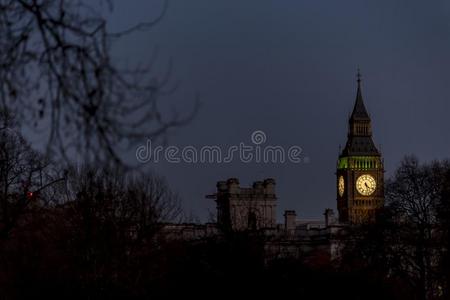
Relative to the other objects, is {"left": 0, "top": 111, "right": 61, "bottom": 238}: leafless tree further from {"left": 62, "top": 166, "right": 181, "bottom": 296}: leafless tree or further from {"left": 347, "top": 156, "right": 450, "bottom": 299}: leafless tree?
{"left": 347, "top": 156, "right": 450, "bottom": 299}: leafless tree

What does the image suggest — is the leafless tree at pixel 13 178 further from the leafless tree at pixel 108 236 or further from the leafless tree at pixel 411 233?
the leafless tree at pixel 411 233

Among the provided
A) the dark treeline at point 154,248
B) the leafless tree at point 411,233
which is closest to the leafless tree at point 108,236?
the dark treeline at point 154,248

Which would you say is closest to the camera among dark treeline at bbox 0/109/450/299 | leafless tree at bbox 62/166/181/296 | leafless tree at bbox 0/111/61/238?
leafless tree at bbox 0/111/61/238

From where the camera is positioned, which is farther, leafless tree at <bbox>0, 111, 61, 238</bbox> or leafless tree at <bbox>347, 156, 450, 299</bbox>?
leafless tree at <bbox>347, 156, 450, 299</bbox>

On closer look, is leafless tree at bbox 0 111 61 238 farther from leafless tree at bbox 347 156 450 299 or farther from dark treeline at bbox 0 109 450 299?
leafless tree at bbox 347 156 450 299

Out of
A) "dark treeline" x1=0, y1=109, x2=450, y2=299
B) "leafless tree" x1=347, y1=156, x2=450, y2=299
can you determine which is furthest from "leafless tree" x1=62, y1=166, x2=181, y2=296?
"leafless tree" x1=347, y1=156, x2=450, y2=299

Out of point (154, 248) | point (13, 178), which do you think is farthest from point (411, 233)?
point (13, 178)

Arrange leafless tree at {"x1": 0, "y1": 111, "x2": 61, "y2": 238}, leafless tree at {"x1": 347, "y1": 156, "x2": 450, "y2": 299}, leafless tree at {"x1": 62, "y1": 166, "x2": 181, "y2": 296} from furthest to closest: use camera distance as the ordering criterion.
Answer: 1. leafless tree at {"x1": 347, "y1": 156, "x2": 450, "y2": 299}
2. leafless tree at {"x1": 62, "y1": 166, "x2": 181, "y2": 296}
3. leafless tree at {"x1": 0, "y1": 111, "x2": 61, "y2": 238}

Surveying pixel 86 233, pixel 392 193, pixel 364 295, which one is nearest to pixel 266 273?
pixel 364 295

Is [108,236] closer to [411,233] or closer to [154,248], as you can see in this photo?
[154,248]

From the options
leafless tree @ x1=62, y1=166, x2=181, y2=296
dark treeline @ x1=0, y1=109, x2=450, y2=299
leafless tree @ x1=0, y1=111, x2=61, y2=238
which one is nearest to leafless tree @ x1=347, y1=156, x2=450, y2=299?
dark treeline @ x1=0, y1=109, x2=450, y2=299

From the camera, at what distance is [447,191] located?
7800cm

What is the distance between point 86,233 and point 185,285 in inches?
759

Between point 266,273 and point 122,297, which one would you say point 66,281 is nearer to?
point 122,297
